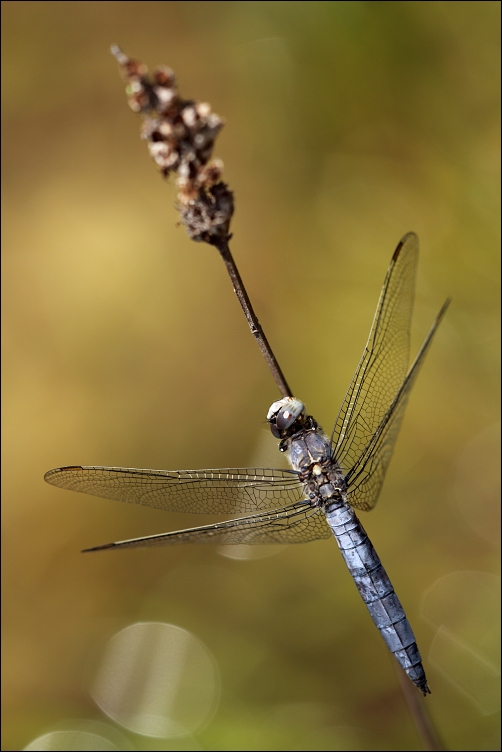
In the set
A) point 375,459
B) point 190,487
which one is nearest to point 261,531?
point 190,487

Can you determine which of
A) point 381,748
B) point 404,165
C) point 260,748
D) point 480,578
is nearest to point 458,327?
point 404,165

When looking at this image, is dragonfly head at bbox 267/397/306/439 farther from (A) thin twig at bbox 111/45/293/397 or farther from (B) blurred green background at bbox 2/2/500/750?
(B) blurred green background at bbox 2/2/500/750

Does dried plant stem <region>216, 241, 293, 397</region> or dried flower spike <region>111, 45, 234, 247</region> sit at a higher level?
dried flower spike <region>111, 45, 234, 247</region>

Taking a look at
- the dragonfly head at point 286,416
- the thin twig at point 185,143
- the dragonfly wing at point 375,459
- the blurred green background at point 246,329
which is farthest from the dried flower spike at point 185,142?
the blurred green background at point 246,329

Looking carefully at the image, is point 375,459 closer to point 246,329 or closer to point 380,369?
point 380,369

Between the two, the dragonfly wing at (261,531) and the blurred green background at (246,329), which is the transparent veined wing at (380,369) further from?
the blurred green background at (246,329)

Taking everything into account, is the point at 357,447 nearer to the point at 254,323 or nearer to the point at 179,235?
the point at 254,323

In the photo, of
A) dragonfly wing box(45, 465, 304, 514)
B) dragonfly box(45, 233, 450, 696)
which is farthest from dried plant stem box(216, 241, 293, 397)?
dragonfly wing box(45, 465, 304, 514)
